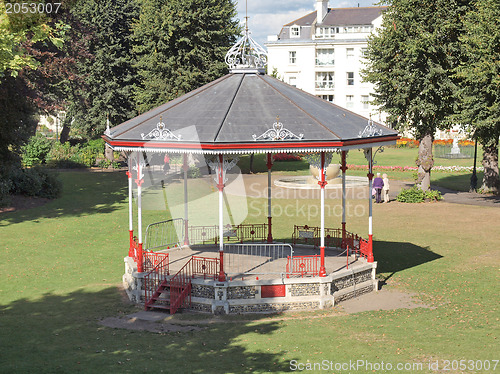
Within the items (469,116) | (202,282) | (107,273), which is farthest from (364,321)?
(469,116)

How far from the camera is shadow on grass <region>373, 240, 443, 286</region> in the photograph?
2506cm

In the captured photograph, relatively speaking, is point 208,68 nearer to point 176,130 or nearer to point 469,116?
point 469,116

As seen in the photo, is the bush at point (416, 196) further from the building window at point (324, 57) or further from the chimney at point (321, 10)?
the chimney at point (321, 10)

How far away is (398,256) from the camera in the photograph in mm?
26828

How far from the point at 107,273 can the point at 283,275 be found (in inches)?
305

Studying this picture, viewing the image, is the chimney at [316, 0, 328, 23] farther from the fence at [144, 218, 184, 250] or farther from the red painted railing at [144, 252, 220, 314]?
the red painted railing at [144, 252, 220, 314]

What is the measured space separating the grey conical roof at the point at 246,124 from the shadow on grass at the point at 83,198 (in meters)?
15.7

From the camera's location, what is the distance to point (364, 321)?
18.4 metres

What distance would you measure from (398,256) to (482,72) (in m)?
13.2

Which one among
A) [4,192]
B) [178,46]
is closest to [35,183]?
[4,192]

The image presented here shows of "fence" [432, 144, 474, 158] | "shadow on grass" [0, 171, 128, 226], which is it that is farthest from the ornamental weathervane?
"fence" [432, 144, 474, 158]

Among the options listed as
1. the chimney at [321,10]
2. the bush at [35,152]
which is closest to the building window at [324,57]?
the chimney at [321,10]

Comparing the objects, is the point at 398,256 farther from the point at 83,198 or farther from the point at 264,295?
the point at 83,198

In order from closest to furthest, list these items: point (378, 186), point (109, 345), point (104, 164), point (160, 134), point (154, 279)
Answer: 1. point (109, 345)
2. point (160, 134)
3. point (154, 279)
4. point (378, 186)
5. point (104, 164)
